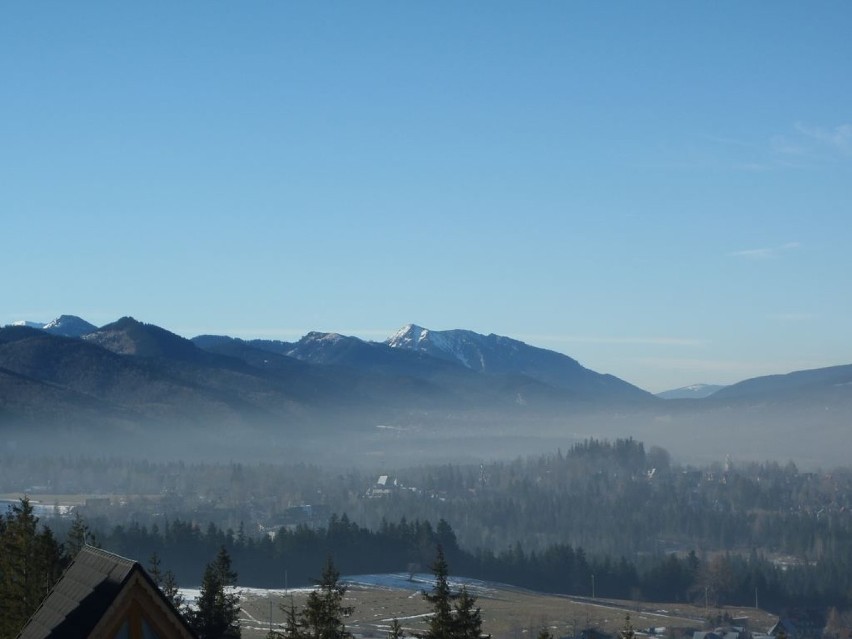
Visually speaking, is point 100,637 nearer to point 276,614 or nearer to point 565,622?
point 276,614

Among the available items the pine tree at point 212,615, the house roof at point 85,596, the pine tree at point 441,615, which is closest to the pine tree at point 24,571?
the pine tree at point 212,615

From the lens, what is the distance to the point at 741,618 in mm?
131750

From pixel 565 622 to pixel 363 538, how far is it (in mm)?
47119

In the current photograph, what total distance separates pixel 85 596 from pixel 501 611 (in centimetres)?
10344

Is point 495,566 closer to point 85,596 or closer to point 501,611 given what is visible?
point 501,611

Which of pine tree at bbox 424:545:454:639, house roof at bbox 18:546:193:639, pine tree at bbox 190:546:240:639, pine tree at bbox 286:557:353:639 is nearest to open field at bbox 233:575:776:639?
pine tree at bbox 190:546:240:639

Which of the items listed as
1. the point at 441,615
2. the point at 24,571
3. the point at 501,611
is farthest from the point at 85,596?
the point at 501,611

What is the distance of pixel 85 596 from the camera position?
16344 millimetres

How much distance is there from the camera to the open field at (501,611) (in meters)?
102

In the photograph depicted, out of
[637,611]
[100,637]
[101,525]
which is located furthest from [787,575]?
[100,637]

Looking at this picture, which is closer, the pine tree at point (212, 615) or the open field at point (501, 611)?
the pine tree at point (212, 615)

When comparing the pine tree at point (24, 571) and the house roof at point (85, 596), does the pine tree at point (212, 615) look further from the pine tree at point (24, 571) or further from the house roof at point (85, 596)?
the house roof at point (85, 596)

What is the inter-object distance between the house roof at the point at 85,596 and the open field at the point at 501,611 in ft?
228

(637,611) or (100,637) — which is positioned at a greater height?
(100,637)
